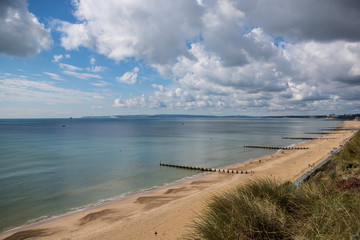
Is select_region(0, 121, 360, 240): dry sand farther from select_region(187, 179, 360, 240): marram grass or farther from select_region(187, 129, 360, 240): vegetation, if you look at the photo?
select_region(187, 179, 360, 240): marram grass

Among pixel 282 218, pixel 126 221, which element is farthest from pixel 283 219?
pixel 126 221

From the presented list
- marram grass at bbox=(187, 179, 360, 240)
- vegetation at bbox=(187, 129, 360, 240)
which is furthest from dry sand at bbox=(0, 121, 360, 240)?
marram grass at bbox=(187, 179, 360, 240)

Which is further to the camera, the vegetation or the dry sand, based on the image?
the dry sand

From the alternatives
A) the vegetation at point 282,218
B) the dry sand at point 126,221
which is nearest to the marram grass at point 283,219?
the vegetation at point 282,218

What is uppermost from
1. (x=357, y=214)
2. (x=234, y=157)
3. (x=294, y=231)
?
(x=357, y=214)

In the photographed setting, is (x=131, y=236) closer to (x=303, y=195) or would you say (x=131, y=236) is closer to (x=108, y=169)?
(x=303, y=195)

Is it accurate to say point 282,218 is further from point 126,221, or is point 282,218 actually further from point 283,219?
point 126,221

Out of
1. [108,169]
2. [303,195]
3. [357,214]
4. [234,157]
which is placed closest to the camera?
[357,214]

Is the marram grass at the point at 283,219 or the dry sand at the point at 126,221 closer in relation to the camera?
the marram grass at the point at 283,219

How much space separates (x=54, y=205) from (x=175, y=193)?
32.1ft

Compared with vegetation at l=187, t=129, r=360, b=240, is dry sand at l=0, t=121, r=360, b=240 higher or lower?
lower

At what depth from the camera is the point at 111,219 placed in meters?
13.7

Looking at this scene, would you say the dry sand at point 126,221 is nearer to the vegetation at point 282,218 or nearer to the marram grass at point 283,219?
the vegetation at point 282,218

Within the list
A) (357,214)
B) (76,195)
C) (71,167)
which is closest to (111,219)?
(76,195)
